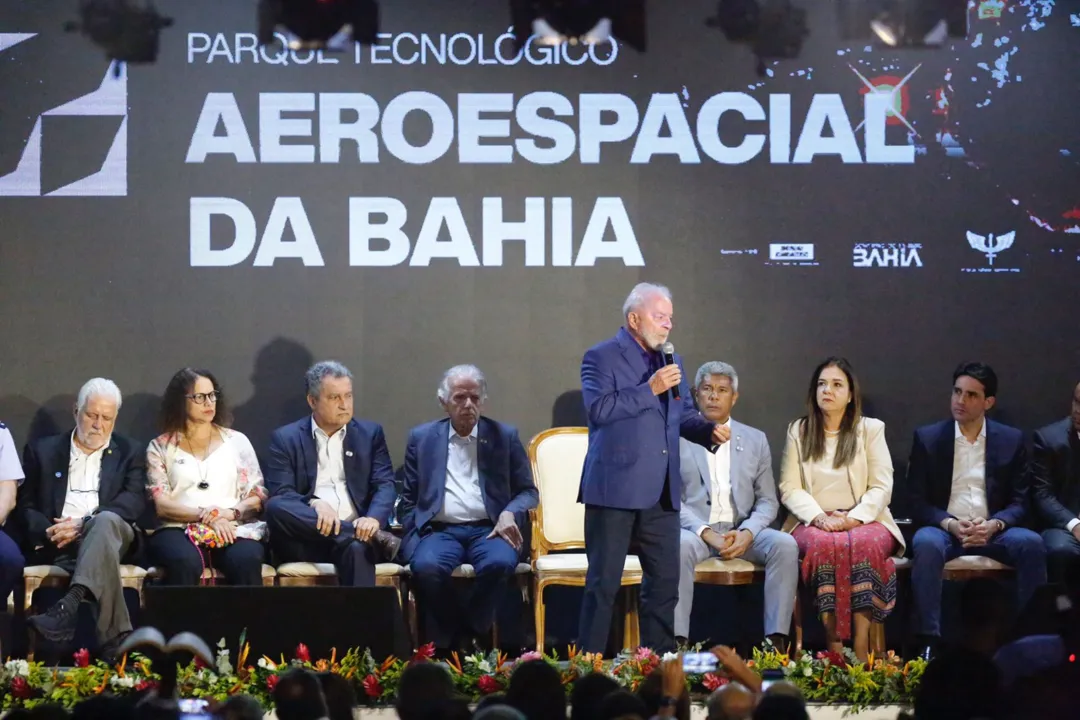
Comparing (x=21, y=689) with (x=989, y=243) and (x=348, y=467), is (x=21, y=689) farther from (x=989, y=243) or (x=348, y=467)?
(x=989, y=243)

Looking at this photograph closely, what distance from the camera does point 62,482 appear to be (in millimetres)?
5961

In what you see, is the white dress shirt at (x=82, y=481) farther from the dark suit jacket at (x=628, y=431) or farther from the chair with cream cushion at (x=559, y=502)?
the dark suit jacket at (x=628, y=431)

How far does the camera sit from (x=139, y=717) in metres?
2.53

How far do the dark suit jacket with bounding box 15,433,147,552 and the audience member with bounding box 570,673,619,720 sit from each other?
3.53 m

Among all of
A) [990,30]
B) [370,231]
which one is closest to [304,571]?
[370,231]

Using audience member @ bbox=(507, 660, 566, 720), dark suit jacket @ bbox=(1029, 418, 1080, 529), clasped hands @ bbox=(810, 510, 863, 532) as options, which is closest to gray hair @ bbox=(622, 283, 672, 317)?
clasped hands @ bbox=(810, 510, 863, 532)

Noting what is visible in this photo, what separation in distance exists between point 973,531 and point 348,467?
8.98 feet

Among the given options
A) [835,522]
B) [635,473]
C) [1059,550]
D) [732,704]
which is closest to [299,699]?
[732,704]

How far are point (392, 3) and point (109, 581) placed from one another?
2.98m

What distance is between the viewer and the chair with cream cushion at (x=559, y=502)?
6.04 m

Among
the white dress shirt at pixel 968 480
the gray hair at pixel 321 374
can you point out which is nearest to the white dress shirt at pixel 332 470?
the gray hair at pixel 321 374

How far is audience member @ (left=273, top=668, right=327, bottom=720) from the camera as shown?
2598mm

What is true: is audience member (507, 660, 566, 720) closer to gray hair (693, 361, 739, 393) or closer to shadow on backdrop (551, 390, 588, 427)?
gray hair (693, 361, 739, 393)

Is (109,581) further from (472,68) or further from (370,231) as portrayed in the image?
(472,68)
